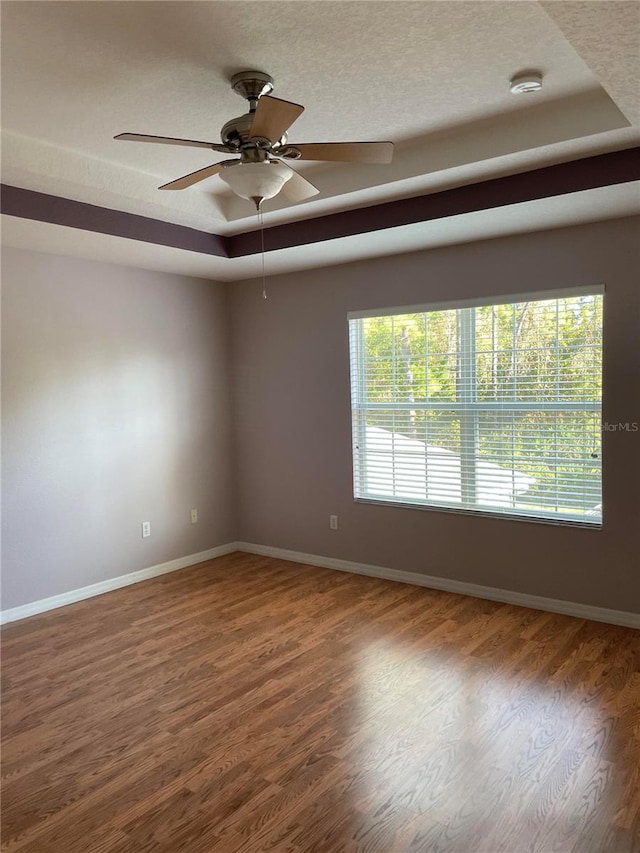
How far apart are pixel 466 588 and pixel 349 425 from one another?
4.86 feet

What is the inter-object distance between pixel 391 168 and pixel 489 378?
5.02ft

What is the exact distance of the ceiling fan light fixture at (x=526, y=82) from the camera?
102 inches

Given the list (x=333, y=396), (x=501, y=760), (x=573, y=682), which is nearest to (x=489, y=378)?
(x=333, y=396)

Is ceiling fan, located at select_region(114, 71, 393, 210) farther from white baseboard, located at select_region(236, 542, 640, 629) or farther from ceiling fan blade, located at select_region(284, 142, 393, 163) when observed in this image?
white baseboard, located at select_region(236, 542, 640, 629)

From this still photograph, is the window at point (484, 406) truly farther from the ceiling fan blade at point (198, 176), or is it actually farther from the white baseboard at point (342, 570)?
the ceiling fan blade at point (198, 176)

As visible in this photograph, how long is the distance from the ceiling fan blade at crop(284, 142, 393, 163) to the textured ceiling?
353 millimetres

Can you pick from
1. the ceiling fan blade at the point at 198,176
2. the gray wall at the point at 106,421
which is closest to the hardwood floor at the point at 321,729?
the gray wall at the point at 106,421

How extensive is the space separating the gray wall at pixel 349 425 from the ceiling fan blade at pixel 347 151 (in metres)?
1.84

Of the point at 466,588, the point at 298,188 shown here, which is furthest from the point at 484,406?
the point at 298,188

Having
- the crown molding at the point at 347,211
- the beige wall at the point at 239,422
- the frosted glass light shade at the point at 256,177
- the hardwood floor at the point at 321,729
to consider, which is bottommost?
the hardwood floor at the point at 321,729

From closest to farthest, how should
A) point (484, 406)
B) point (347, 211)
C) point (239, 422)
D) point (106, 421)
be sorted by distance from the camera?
point (347, 211)
point (484, 406)
point (106, 421)
point (239, 422)

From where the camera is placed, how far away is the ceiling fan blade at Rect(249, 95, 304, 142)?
2.00 meters

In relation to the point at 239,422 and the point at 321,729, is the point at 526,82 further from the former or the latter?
the point at 239,422

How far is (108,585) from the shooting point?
183 inches
